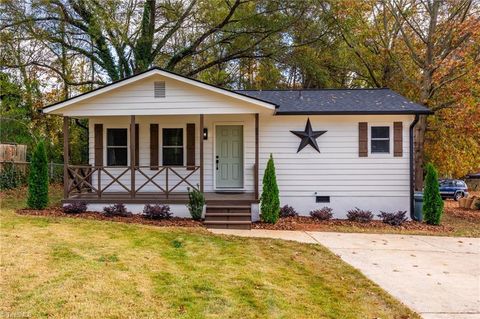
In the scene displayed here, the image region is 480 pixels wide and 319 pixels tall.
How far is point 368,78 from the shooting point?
63.9ft

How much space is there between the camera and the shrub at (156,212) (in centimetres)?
939

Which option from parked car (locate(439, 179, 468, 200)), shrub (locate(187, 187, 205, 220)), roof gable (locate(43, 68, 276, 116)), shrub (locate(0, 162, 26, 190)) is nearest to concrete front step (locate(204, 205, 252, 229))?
shrub (locate(187, 187, 205, 220))

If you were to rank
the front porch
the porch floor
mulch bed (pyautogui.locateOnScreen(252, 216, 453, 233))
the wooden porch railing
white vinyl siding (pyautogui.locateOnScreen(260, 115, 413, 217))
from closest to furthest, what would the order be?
mulch bed (pyautogui.locateOnScreen(252, 216, 453, 233)), the porch floor, the wooden porch railing, white vinyl siding (pyautogui.locateOnScreen(260, 115, 413, 217)), the front porch

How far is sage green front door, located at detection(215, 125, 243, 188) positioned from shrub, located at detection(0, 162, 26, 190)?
8841 mm

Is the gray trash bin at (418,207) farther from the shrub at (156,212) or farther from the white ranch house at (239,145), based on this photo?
the shrub at (156,212)

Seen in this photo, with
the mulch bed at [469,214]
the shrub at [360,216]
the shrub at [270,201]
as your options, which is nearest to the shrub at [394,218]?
the shrub at [360,216]

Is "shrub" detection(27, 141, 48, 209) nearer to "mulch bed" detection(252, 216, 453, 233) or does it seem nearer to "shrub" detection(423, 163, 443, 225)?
"mulch bed" detection(252, 216, 453, 233)

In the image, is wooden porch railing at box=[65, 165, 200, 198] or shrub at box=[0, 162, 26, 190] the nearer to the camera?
wooden porch railing at box=[65, 165, 200, 198]

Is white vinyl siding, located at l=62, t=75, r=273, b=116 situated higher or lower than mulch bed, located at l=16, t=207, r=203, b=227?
higher

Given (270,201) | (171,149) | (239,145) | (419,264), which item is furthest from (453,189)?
(419,264)

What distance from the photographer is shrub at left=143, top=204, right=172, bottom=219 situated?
9.39 m

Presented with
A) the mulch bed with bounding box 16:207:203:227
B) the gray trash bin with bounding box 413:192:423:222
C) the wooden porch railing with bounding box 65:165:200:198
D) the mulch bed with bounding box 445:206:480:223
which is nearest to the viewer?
the mulch bed with bounding box 16:207:203:227

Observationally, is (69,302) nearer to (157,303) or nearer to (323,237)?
(157,303)

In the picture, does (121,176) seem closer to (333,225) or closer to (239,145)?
(239,145)
